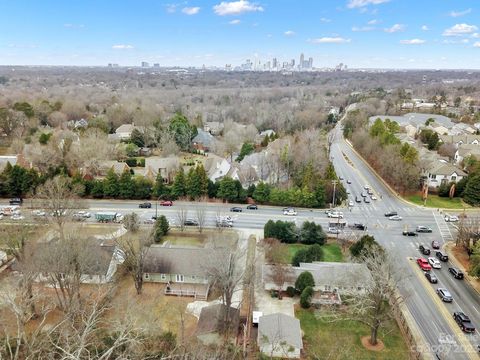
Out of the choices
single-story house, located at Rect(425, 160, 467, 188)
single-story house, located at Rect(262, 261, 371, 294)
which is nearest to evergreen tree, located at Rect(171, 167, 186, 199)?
single-story house, located at Rect(262, 261, 371, 294)

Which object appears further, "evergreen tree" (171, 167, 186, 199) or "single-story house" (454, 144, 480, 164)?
"single-story house" (454, 144, 480, 164)

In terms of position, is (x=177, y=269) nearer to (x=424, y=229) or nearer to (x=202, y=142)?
(x=424, y=229)

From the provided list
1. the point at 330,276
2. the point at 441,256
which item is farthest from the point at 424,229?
the point at 330,276

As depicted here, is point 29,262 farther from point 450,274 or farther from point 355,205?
point 355,205

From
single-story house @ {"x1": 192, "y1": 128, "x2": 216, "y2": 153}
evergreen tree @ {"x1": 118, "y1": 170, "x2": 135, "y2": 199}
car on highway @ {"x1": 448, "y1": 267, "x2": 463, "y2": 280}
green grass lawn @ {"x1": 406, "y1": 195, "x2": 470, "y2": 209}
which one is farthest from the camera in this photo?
single-story house @ {"x1": 192, "y1": 128, "x2": 216, "y2": 153}

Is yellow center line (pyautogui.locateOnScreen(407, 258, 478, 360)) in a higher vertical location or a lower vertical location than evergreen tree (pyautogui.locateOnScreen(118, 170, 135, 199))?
lower

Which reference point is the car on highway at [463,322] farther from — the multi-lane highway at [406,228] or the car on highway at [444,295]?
the car on highway at [444,295]

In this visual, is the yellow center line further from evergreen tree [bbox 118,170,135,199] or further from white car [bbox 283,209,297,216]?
evergreen tree [bbox 118,170,135,199]

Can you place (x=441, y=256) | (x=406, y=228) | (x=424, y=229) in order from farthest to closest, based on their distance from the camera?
(x=406, y=228), (x=424, y=229), (x=441, y=256)
